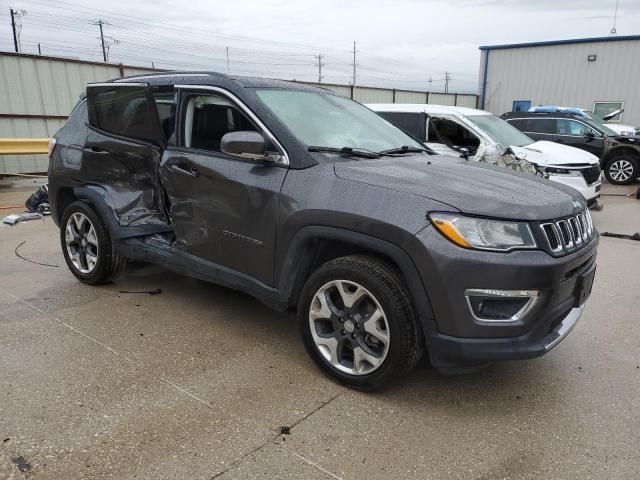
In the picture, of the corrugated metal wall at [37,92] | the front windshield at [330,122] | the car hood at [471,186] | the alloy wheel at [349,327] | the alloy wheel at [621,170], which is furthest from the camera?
the alloy wheel at [621,170]

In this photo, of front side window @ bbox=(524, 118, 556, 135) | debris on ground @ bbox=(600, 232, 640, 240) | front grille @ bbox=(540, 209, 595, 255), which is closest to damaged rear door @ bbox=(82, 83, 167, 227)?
front grille @ bbox=(540, 209, 595, 255)

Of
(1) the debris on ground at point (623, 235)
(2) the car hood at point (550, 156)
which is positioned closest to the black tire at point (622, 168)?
(2) the car hood at point (550, 156)

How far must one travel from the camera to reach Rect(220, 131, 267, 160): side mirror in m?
3.17

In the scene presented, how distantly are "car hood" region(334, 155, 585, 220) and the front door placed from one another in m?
0.55

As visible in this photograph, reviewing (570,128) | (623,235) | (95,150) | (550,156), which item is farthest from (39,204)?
(570,128)

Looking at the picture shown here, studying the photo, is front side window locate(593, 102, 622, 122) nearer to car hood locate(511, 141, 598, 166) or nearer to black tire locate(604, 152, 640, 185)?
black tire locate(604, 152, 640, 185)

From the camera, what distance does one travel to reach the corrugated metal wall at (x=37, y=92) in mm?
11156

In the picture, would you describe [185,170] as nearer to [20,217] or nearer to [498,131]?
[20,217]

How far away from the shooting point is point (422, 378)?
10.6 feet

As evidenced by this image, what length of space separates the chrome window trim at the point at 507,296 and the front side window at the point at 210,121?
6.18ft

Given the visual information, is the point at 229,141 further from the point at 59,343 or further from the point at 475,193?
the point at 59,343

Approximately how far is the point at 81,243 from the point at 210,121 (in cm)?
188

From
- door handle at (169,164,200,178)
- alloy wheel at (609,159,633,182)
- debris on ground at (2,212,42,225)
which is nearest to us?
door handle at (169,164,200,178)

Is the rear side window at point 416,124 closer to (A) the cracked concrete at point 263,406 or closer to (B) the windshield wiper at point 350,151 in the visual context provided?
(A) the cracked concrete at point 263,406
